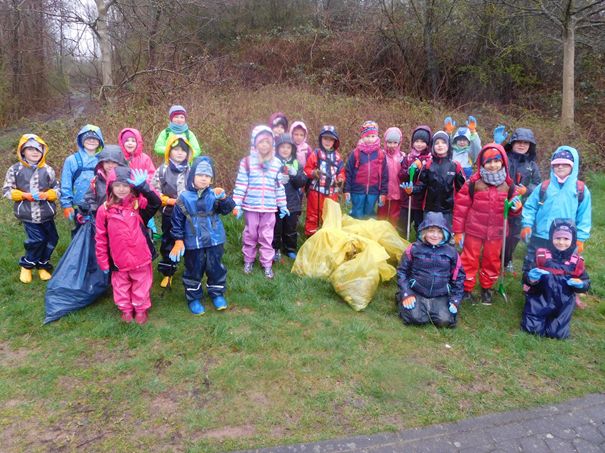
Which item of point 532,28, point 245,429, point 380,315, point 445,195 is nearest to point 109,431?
point 245,429

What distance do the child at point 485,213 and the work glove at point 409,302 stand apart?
0.87 meters

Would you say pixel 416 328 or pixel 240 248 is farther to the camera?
pixel 240 248

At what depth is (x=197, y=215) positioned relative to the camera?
421 cm

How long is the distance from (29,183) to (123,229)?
1.51m

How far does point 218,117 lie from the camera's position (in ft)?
29.3

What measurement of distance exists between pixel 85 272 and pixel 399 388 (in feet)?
10.2

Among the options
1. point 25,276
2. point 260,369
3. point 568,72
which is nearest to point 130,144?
point 25,276

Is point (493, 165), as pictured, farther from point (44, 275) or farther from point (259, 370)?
point (44, 275)

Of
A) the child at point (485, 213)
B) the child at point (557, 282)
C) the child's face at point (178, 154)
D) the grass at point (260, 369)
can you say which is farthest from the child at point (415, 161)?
the child's face at point (178, 154)

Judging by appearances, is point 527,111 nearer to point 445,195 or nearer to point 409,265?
point 445,195

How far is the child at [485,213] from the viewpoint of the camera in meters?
4.58

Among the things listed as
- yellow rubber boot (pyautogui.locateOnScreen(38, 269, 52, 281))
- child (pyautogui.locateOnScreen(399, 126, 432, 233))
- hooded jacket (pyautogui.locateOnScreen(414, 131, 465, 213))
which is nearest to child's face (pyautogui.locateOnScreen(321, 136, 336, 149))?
child (pyautogui.locateOnScreen(399, 126, 432, 233))

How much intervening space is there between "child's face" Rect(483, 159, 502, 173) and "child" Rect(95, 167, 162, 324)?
3.27m

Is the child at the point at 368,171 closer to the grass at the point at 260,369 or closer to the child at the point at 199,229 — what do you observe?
the grass at the point at 260,369
